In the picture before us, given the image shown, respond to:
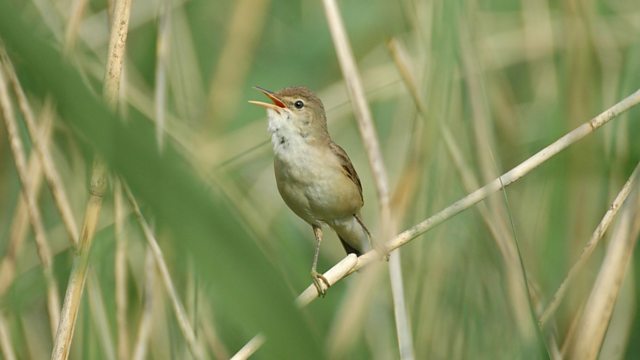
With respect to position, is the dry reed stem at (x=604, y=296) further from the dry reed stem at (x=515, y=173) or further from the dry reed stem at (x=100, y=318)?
the dry reed stem at (x=100, y=318)

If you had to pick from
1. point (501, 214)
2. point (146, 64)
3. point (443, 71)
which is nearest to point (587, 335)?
point (501, 214)

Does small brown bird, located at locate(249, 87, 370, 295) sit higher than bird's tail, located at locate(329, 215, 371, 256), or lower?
higher

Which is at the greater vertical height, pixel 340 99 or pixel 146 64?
pixel 146 64

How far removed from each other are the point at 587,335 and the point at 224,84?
2042mm

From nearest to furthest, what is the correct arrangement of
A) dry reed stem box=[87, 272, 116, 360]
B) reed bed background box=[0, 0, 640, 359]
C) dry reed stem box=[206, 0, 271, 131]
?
reed bed background box=[0, 0, 640, 359]
dry reed stem box=[87, 272, 116, 360]
dry reed stem box=[206, 0, 271, 131]

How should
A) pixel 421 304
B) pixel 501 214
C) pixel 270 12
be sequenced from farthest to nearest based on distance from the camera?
pixel 270 12
pixel 501 214
pixel 421 304

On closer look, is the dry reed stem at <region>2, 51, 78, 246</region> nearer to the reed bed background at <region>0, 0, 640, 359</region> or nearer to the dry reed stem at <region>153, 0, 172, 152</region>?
the reed bed background at <region>0, 0, 640, 359</region>

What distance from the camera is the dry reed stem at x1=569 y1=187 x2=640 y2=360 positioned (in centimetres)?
225

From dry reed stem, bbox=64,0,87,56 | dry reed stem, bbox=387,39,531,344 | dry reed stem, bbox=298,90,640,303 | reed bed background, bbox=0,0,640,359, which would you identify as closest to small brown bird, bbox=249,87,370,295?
reed bed background, bbox=0,0,640,359

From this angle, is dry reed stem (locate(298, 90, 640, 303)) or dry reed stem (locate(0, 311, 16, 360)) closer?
dry reed stem (locate(298, 90, 640, 303))

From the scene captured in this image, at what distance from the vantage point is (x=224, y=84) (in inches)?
149

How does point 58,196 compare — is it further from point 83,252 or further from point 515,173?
point 515,173

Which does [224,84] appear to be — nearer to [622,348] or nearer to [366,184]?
[366,184]

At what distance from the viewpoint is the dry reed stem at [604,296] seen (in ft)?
7.38
